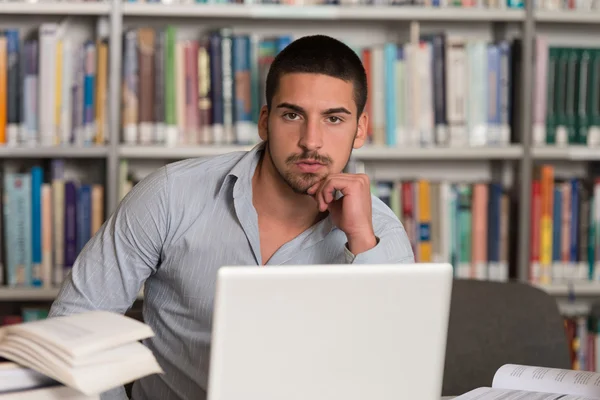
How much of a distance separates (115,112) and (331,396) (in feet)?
5.76

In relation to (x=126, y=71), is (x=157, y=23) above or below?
above

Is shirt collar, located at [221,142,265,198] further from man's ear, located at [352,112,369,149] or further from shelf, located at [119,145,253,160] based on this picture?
shelf, located at [119,145,253,160]

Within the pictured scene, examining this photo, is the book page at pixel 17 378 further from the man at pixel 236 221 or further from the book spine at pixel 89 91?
the book spine at pixel 89 91

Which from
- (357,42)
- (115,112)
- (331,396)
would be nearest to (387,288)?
(331,396)

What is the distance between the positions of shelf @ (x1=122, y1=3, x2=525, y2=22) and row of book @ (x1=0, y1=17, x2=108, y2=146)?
0.20 metres

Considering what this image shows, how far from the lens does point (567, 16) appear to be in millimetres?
2645

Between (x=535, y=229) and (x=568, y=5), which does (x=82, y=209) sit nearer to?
(x=535, y=229)

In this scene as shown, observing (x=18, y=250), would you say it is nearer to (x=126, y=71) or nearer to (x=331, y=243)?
(x=126, y=71)

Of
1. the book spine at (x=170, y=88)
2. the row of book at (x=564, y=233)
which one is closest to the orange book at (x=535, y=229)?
the row of book at (x=564, y=233)

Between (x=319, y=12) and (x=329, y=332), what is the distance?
1808mm

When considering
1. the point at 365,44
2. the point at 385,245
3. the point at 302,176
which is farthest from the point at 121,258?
the point at 365,44

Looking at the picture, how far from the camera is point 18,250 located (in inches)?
98.4

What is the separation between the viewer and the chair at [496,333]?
1.73 m

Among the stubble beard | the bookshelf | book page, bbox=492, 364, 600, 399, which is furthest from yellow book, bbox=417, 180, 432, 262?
book page, bbox=492, 364, 600, 399
